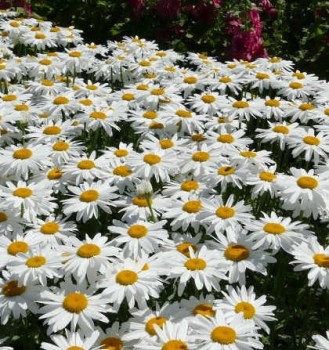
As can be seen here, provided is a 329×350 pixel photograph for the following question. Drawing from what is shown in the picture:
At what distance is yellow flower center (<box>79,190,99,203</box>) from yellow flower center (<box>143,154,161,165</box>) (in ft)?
1.23

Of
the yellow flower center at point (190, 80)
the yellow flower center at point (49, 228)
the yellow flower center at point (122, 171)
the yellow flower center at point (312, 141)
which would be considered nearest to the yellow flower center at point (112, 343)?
the yellow flower center at point (49, 228)

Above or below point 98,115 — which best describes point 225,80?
above

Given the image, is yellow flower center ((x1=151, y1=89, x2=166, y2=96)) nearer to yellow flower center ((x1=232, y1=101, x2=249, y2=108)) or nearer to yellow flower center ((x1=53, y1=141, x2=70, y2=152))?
yellow flower center ((x1=232, y1=101, x2=249, y2=108))

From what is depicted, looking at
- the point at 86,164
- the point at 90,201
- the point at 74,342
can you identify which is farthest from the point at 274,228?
the point at 86,164

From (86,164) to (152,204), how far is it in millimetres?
517

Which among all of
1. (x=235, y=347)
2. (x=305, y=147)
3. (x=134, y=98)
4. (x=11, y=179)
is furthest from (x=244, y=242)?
(x=134, y=98)

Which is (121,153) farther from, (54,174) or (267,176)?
(267,176)

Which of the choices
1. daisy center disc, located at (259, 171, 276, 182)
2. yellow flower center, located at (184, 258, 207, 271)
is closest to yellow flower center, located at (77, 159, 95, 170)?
daisy center disc, located at (259, 171, 276, 182)

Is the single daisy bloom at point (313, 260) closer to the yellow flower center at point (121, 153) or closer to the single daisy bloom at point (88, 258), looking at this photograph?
the single daisy bloom at point (88, 258)

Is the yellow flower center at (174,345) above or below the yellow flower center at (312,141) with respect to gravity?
below

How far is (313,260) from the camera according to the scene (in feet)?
8.98

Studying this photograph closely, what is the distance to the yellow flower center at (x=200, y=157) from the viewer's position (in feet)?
11.6

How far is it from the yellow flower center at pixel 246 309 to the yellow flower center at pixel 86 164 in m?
1.35

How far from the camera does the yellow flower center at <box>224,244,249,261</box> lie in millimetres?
2799
